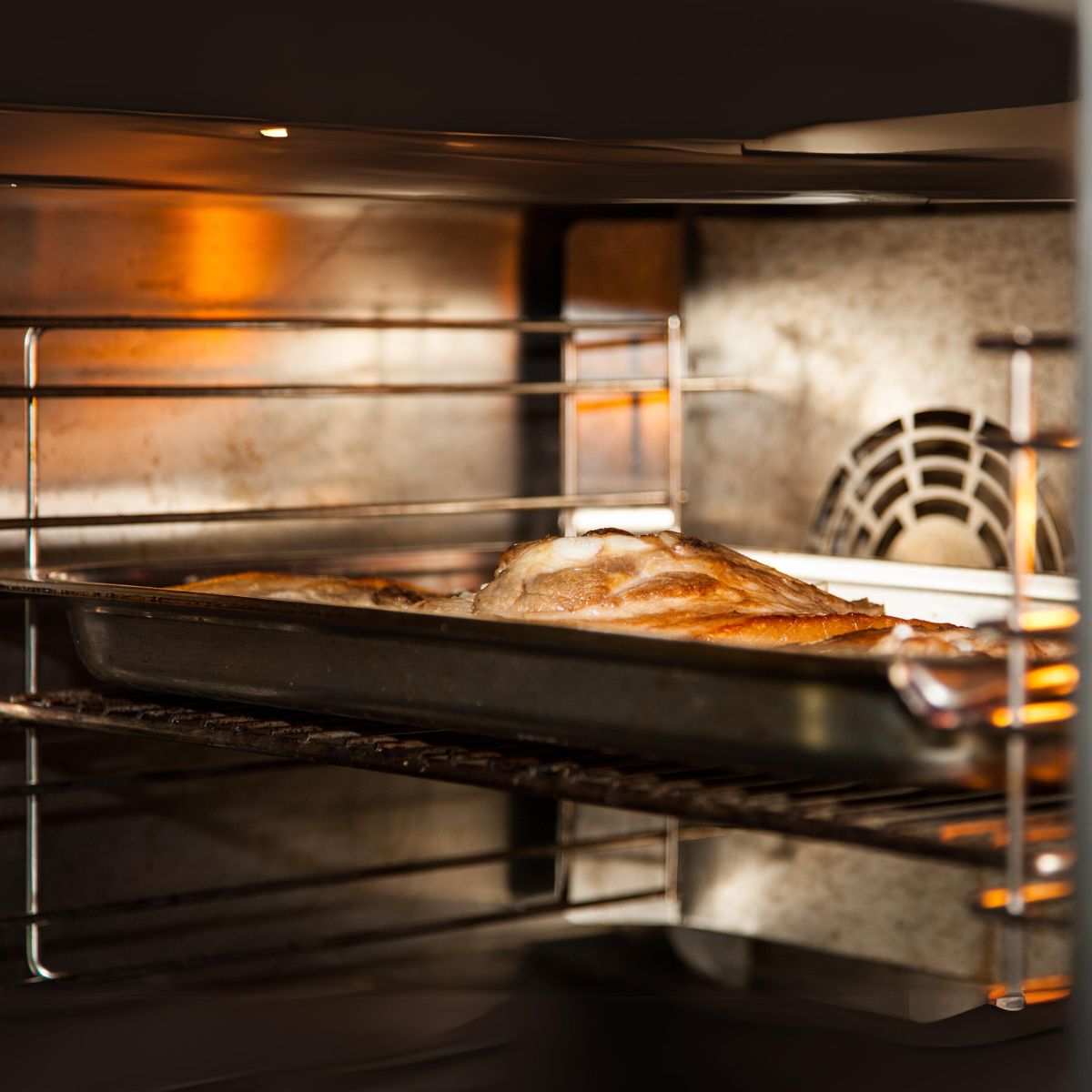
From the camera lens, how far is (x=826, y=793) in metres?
1.13

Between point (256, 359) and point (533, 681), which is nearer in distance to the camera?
point (533, 681)

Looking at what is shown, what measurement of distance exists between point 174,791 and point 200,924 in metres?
0.14

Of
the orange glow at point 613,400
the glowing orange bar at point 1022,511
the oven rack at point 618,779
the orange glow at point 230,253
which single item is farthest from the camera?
the orange glow at point 613,400

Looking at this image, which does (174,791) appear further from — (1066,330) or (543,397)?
(1066,330)

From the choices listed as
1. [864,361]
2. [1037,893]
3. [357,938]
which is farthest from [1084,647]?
[357,938]

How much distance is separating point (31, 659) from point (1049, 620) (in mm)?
1119

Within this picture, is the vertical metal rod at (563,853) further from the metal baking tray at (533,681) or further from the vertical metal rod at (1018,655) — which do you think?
the vertical metal rod at (1018,655)

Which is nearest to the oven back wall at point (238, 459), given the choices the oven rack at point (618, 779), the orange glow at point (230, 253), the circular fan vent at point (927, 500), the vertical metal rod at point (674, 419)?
the orange glow at point (230, 253)

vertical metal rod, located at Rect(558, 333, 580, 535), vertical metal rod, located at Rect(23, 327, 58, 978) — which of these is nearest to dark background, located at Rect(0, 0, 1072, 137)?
vertical metal rod, located at Rect(23, 327, 58, 978)

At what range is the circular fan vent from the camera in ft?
5.56

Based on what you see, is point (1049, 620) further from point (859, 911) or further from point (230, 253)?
point (230, 253)

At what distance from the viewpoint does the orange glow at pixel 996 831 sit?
37.2 inches

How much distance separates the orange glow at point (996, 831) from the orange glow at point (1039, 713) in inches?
2.8

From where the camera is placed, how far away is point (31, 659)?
1.75 meters
